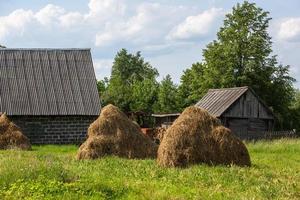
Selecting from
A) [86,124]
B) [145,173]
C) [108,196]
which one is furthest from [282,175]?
[86,124]

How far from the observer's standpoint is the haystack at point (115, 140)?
20.5 meters

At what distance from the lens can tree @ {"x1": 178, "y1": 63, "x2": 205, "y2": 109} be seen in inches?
2320

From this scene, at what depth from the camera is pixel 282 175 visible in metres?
15.8

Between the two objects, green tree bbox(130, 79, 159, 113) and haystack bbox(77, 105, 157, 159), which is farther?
green tree bbox(130, 79, 159, 113)

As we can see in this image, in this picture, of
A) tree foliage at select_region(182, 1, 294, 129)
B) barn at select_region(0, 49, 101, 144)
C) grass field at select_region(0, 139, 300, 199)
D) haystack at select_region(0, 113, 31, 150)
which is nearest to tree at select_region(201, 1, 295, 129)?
tree foliage at select_region(182, 1, 294, 129)

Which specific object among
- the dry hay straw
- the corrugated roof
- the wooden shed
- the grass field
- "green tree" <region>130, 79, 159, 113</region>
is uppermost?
"green tree" <region>130, 79, 159, 113</region>

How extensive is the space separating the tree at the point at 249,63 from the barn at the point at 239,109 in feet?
36.1

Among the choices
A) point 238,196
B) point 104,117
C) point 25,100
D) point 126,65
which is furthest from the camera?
point 126,65

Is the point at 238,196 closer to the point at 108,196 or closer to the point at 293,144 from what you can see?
the point at 108,196

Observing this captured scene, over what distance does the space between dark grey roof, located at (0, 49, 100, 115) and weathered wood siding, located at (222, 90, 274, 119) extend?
Answer: 10.3 meters

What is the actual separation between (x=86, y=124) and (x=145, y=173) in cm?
2077

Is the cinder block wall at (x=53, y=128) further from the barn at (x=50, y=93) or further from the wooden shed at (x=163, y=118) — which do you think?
the wooden shed at (x=163, y=118)

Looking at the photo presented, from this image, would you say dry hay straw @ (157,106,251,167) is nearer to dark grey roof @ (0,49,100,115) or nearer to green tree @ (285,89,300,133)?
dark grey roof @ (0,49,100,115)

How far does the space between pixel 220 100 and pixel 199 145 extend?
981 inches
